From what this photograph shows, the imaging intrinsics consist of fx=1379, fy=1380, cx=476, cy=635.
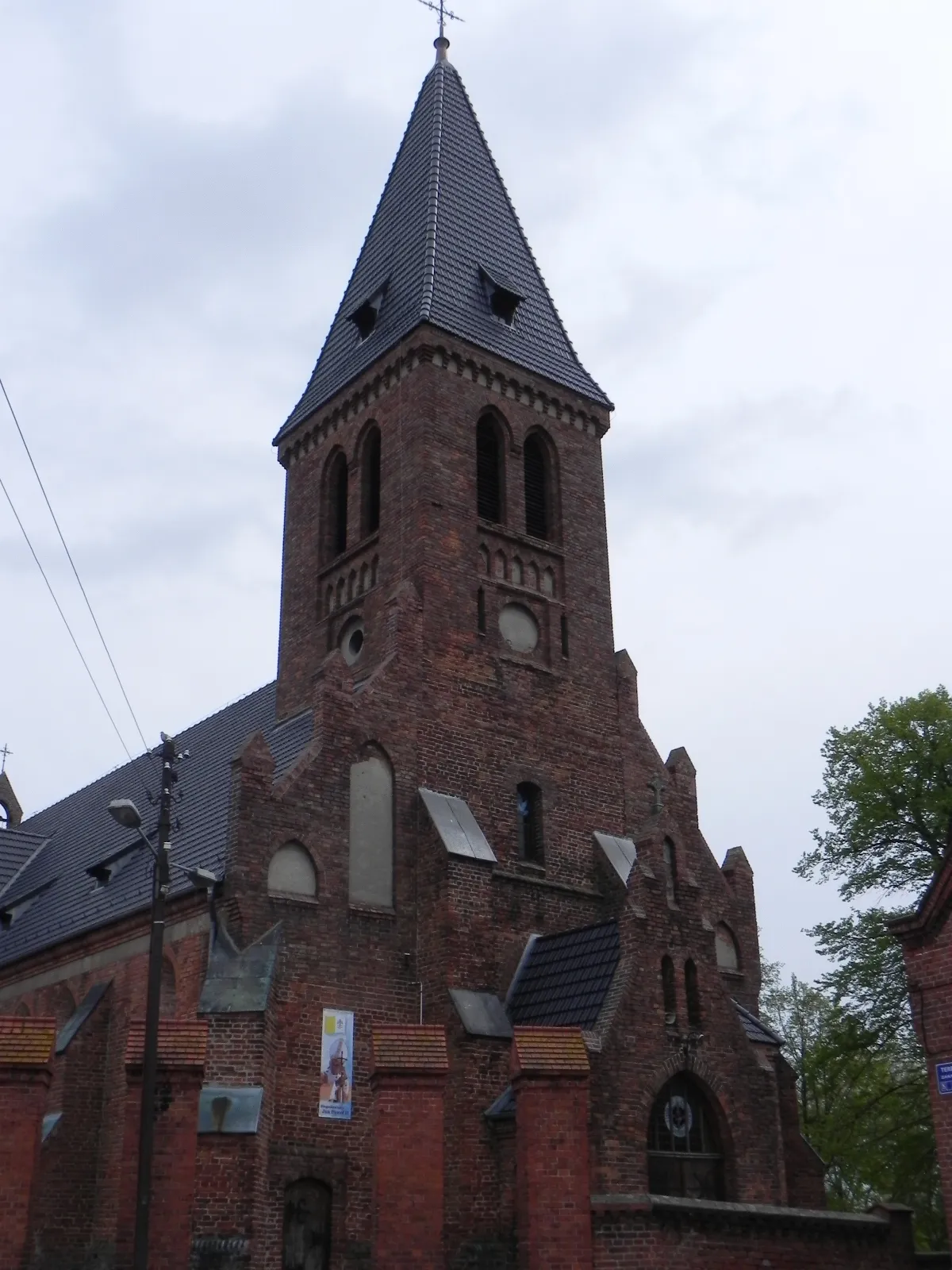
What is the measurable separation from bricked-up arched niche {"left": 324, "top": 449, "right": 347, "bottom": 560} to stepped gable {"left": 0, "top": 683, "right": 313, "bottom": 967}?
3.53 m

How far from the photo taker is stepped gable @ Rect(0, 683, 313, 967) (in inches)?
933

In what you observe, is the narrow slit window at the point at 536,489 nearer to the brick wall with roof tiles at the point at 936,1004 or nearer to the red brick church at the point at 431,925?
the red brick church at the point at 431,925

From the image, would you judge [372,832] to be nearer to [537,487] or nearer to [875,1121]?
[537,487]

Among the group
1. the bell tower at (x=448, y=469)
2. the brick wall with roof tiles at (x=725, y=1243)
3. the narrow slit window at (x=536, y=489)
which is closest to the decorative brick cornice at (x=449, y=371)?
the bell tower at (x=448, y=469)

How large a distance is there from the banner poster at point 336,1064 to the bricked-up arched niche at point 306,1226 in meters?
0.99

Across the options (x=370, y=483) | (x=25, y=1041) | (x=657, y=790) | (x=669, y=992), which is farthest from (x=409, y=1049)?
(x=370, y=483)

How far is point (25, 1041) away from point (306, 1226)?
4.73 meters

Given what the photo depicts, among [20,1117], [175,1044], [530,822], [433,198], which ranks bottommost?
[20,1117]

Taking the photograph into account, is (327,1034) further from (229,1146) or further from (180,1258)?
(180,1258)

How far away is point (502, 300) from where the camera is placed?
2839 cm

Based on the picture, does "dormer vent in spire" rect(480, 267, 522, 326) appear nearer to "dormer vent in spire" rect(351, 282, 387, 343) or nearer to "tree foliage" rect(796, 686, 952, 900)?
"dormer vent in spire" rect(351, 282, 387, 343)

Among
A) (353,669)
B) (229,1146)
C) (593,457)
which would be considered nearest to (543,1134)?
(229,1146)

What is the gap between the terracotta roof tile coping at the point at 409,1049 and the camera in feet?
56.1

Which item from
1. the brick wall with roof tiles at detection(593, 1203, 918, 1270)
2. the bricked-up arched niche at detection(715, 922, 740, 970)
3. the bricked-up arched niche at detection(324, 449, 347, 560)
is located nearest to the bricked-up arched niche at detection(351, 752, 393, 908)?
the brick wall with roof tiles at detection(593, 1203, 918, 1270)
